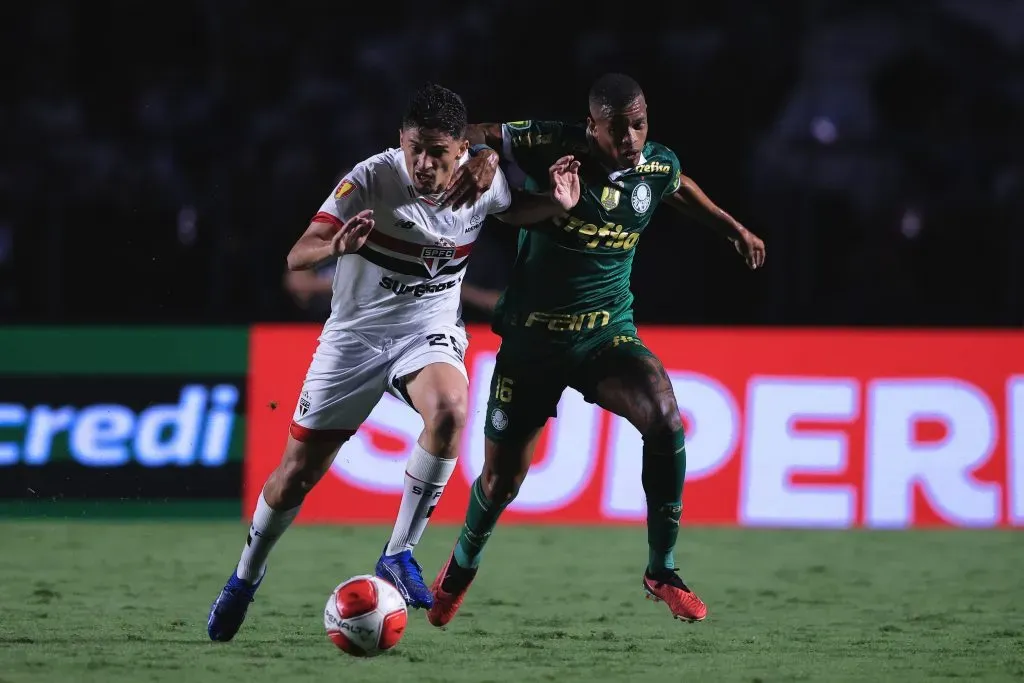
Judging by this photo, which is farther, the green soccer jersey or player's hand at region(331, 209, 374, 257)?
the green soccer jersey

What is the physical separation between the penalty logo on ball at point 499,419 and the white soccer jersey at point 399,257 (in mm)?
612

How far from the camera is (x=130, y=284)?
11.5 m

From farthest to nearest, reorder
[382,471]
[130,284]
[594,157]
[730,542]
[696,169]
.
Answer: [696,169] → [130,284] → [382,471] → [730,542] → [594,157]

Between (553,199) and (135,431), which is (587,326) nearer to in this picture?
(553,199)

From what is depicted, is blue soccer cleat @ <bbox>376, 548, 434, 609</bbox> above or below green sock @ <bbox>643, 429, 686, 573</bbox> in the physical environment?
below

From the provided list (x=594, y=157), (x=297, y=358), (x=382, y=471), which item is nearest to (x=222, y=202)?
(x=297, y=358)

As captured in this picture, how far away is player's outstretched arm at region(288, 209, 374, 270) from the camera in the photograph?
530cm

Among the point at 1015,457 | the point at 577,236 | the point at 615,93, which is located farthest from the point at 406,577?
the point at 1015,457

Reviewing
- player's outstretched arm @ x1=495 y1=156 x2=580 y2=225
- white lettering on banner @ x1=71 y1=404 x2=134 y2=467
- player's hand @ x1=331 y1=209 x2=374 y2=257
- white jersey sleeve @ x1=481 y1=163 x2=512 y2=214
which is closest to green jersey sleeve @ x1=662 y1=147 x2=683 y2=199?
player's outstretched arm @ x1=495 y1=156 x2=580 y2=225

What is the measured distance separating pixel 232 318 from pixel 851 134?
20.1 feet

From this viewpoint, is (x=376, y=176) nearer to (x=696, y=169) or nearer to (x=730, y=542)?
(x=730, y=542)

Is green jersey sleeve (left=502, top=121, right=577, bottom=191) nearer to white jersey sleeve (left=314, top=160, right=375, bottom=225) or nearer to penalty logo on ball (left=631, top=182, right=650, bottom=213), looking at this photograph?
penalty logo on ball (left=631, top=182, right=650, bottom=213)

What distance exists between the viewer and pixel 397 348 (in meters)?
5.99

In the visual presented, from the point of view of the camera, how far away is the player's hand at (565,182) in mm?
5996
